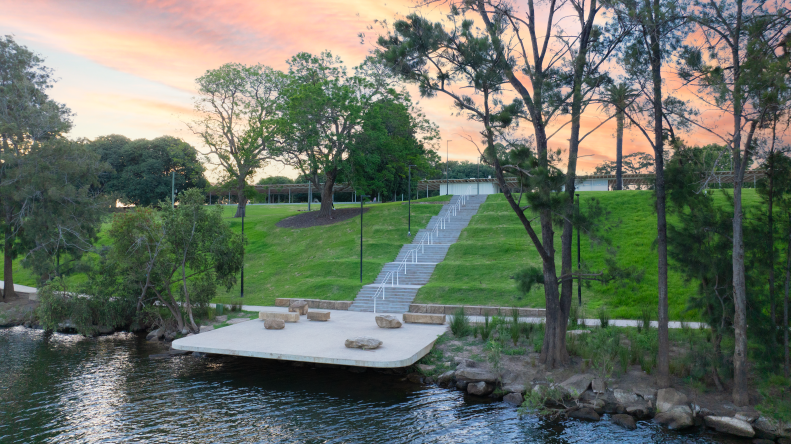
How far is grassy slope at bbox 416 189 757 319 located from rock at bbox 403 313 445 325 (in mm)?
3414

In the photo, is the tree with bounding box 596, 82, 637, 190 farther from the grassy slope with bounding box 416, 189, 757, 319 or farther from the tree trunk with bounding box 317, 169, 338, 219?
the tree trunk with bounding box 317, 169, 338, 219

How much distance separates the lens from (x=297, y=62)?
142 feet

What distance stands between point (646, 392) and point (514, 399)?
11.1 feet

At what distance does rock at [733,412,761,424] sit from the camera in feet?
37.8

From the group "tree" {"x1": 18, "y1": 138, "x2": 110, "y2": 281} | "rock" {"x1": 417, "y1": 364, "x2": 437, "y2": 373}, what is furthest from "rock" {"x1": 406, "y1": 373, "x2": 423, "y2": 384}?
"tree" {"x1": 18, "y1": 138, "x2": 110, "y2": 281}

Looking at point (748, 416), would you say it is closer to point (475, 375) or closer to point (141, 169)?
point (475, 375)

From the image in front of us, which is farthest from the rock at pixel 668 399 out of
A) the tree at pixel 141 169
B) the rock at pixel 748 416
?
the tree at pixel 141 169

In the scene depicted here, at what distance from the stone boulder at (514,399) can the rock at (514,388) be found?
17cm

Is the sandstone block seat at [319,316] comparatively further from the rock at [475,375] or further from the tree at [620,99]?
the tree at [620,99]

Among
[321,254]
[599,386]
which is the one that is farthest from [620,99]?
[321,254]

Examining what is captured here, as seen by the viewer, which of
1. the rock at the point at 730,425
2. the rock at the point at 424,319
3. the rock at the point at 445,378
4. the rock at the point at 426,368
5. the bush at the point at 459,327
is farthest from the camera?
the rock at the point at 424,319

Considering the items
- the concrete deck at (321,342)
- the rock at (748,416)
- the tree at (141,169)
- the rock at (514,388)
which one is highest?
the tree at (141,169)

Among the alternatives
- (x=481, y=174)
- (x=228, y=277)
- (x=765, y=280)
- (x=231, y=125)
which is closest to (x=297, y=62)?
(x=231, y=125)

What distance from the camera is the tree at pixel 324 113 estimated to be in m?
40.1
